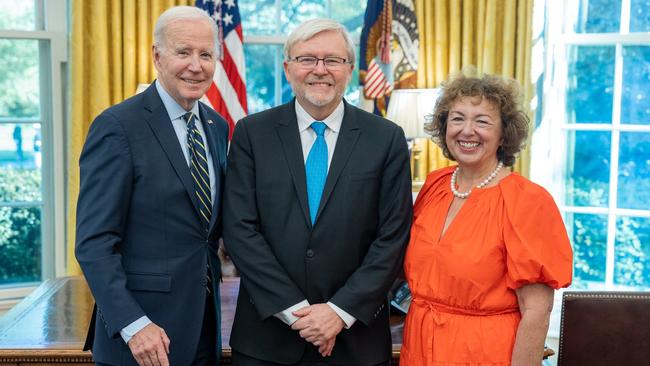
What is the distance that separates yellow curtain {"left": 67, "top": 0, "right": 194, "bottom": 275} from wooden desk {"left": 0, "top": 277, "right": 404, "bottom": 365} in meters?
1.53

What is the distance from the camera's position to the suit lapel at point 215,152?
194cm

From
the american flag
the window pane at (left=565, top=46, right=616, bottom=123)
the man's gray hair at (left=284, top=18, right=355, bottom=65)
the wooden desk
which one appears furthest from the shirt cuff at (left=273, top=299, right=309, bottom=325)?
the window pane at (left=565, top=46, right=616, bottom=123)

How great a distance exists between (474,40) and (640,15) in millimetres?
948

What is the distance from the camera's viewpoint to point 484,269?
1840 mm

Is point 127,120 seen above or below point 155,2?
below

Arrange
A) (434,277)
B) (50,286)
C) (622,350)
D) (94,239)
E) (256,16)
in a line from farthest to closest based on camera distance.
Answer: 1. (256,16)
2. (50,286)
3. (622,350)
4. (434,277)
5. (94,239)

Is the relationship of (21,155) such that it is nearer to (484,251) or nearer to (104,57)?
(104,57)

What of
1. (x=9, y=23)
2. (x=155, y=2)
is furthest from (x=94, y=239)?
(x=9, y=23)

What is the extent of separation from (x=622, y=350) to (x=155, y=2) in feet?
10.3

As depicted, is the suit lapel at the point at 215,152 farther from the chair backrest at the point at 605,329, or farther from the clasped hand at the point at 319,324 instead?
the chair backrest at the point at 605,329

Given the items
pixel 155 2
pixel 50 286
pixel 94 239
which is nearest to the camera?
pixel 94 239

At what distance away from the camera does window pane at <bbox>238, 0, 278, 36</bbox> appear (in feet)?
15.1

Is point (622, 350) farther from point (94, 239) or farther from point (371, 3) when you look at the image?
point (371, 3)

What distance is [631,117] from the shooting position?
4375mm
